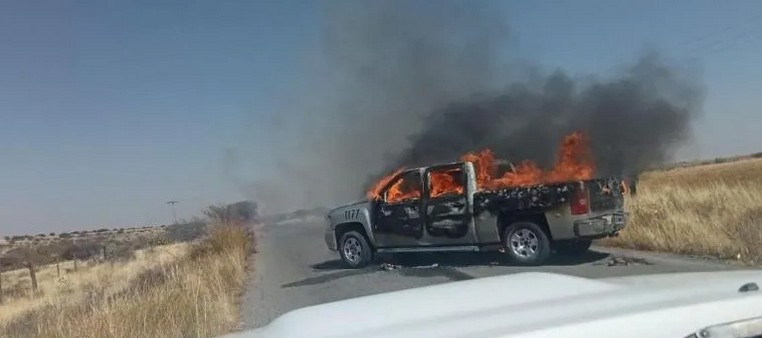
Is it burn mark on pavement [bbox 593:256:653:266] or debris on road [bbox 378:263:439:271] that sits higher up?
debris on road [bbox 378:263:439:271]

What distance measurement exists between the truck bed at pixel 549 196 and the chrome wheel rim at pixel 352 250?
3.11m

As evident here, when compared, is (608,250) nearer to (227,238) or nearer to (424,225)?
(424,225)

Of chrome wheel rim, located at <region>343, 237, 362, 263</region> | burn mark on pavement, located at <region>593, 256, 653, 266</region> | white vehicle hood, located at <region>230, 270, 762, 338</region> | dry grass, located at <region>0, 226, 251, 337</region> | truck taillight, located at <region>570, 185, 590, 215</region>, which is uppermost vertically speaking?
truck taillight, located at <region>570, 185, 590, 215</region>

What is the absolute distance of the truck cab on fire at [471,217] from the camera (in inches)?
461

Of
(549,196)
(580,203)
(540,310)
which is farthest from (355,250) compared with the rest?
(540,310)

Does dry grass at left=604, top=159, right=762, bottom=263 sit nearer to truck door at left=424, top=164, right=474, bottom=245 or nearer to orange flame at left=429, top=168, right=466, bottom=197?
truck door at left=424, top=164, right=474, bottom=245

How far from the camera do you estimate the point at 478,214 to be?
12.6 meters

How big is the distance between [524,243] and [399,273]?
2.23 m

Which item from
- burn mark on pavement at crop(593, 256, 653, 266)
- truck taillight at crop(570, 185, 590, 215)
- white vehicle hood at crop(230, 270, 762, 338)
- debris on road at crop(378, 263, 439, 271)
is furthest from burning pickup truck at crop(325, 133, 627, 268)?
white vehicle hood at crop(230, 270, 762, 338)

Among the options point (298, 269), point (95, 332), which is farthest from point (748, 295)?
point (298, 269)

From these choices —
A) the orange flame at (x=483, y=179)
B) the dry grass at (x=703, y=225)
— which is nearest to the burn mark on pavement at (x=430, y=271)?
the orange flame at (x=483, y=179)

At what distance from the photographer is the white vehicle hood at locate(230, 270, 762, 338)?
182 cm

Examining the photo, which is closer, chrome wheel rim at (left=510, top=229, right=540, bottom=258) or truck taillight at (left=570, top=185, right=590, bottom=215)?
truck taillight at (left=570, top=185, right=590, bottom=215)

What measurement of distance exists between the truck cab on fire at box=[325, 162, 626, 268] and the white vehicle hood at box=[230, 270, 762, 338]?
9208 millimetres
